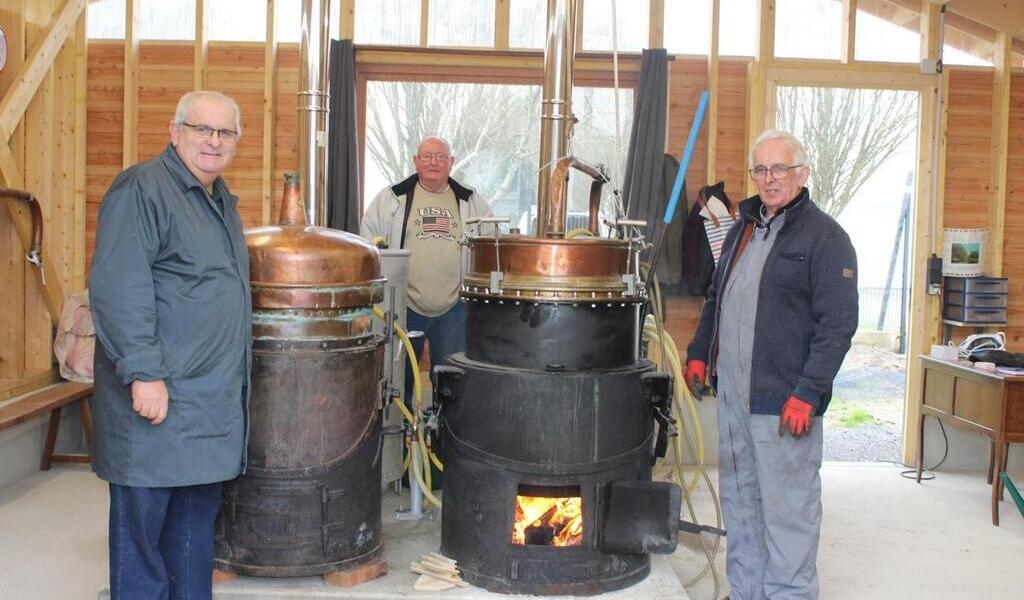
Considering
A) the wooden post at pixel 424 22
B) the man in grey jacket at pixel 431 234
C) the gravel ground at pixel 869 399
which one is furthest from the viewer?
the gravel ground at pixel 869 399

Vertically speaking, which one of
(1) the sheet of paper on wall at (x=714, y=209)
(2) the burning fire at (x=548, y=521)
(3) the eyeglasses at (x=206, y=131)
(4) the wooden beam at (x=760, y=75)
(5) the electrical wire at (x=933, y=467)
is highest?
(4) the wooden beam at (x=760, y=75)

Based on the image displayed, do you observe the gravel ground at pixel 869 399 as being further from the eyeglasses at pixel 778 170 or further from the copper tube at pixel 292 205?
the copper tube at pixel 292 205

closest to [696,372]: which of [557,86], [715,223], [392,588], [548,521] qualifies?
[548,521]

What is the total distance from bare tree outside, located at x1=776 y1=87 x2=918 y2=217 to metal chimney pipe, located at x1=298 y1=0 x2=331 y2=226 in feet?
11.0

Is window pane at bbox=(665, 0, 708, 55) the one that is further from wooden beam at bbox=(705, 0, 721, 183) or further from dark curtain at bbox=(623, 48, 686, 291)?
dark curtain at bbox=(623, 48, 686, 291)

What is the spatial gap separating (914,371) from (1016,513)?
1.27 metres

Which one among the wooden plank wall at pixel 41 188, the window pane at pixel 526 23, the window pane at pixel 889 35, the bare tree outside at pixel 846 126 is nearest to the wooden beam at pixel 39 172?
the wooden plank wall at pixel 41 188

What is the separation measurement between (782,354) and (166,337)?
1882mm

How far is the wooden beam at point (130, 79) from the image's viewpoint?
6117 millimetres

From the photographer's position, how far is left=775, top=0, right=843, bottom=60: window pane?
635 cm

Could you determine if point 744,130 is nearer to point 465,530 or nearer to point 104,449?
point 465,530

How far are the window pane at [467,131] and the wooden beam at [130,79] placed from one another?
139 cm

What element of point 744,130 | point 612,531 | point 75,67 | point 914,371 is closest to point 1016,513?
point 914,371

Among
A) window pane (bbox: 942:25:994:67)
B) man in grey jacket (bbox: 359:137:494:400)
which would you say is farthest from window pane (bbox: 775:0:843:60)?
man in grey jacket (bbox: 359:137:494:400)
